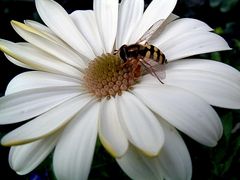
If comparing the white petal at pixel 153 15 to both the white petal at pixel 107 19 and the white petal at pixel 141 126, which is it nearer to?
the white petal at pixel 107 19

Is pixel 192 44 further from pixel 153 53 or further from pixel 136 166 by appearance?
pixel 136 166

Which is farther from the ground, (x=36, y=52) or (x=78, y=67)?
(x=36, y=52)

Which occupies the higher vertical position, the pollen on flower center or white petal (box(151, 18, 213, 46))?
white petal (box(151, 18, 213, 46))

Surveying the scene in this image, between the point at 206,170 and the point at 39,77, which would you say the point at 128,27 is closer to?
the point at 39,77

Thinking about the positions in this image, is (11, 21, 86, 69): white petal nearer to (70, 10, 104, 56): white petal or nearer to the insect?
(70, 10, 104, 56): white petal

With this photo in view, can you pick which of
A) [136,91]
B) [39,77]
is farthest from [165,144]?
[39,77]

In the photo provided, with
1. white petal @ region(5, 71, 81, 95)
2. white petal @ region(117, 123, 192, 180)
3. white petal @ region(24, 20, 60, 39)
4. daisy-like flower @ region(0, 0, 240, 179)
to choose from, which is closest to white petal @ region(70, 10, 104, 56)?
daisy-like flower @ region(0, 0, 240, 179)

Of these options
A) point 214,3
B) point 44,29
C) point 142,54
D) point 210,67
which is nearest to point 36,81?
point 44,29
